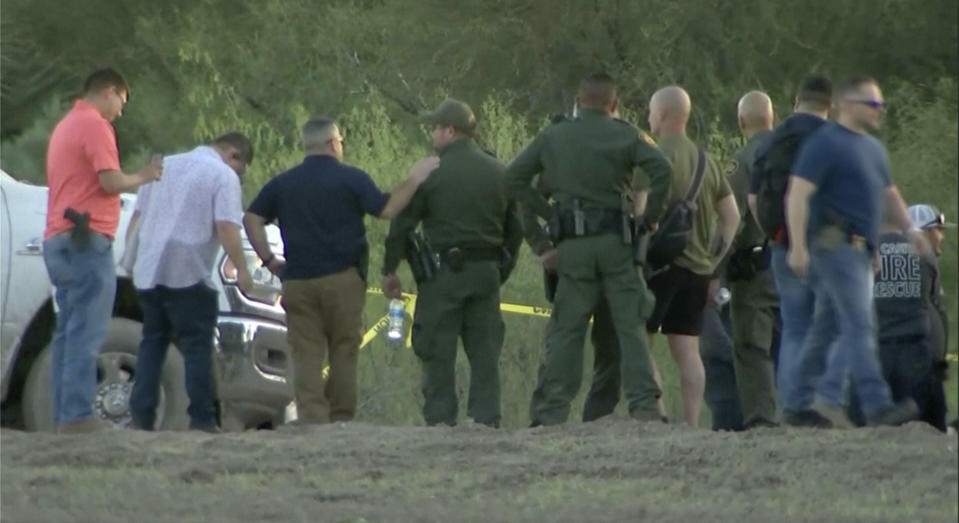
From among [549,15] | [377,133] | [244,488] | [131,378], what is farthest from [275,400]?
[549,15]

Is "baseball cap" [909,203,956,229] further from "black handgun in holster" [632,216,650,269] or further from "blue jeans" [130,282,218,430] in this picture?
"blue jeans" [130,282,218,430]

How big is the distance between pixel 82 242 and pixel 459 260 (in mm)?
1967

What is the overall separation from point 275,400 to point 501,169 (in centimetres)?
186

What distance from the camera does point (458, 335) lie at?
11.8 meters

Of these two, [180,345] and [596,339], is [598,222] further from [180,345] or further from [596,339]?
[180,345]

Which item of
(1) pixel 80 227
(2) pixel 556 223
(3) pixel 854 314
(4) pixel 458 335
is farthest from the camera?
(4) pixel 458 335

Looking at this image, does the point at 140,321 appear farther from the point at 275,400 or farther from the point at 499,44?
the point at 499,44

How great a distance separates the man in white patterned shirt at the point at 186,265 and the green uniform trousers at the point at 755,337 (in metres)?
2.51

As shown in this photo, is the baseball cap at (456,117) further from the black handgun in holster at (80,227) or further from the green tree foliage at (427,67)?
the green tree foliage at (427,67)

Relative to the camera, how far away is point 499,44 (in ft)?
79.8

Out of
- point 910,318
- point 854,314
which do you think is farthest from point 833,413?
point 910,318

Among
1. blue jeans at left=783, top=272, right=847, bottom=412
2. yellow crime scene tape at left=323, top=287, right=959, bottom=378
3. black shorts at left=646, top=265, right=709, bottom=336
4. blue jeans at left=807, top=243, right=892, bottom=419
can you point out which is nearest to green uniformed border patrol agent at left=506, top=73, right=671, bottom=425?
black shorts at left=646, top=265, right=709, bottom=336

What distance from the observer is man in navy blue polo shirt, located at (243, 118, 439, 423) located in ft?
38.1

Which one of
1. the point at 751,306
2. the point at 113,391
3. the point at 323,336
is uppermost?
the point at 751,306
